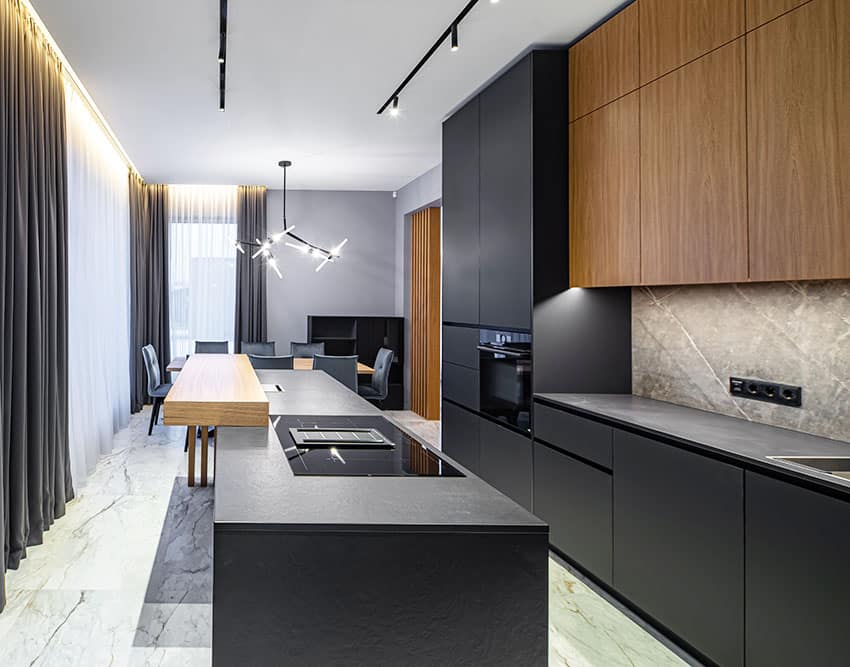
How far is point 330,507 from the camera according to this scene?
129 cm

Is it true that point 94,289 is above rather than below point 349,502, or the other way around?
above

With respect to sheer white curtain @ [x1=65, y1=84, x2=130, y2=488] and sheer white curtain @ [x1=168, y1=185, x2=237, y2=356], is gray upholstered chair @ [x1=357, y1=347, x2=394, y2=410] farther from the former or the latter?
sheer white curtain @ [x1=168, y1=185, x2=237, y2=356]

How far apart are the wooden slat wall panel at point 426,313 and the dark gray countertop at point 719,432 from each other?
14.3ft

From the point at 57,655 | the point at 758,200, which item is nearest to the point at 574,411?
the point at 758,200

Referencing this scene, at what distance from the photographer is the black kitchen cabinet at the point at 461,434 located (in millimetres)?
4465

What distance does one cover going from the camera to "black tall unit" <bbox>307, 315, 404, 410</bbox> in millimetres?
8281

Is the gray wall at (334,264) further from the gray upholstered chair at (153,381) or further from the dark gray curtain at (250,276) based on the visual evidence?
the gray upholstered chair at (153,381)

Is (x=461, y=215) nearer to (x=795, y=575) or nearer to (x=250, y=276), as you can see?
(x=795, y=575)

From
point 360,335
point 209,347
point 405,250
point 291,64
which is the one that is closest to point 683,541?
point 291,64

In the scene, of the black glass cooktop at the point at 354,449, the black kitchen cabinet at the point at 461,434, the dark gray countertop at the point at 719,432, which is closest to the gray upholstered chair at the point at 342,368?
the black kitchen cabinet at the point at 461,434

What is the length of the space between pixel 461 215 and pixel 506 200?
815mm

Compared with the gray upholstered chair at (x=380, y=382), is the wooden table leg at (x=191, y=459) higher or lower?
lower

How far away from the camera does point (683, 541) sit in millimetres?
2361

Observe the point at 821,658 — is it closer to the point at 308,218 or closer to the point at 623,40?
the point at 623,40
